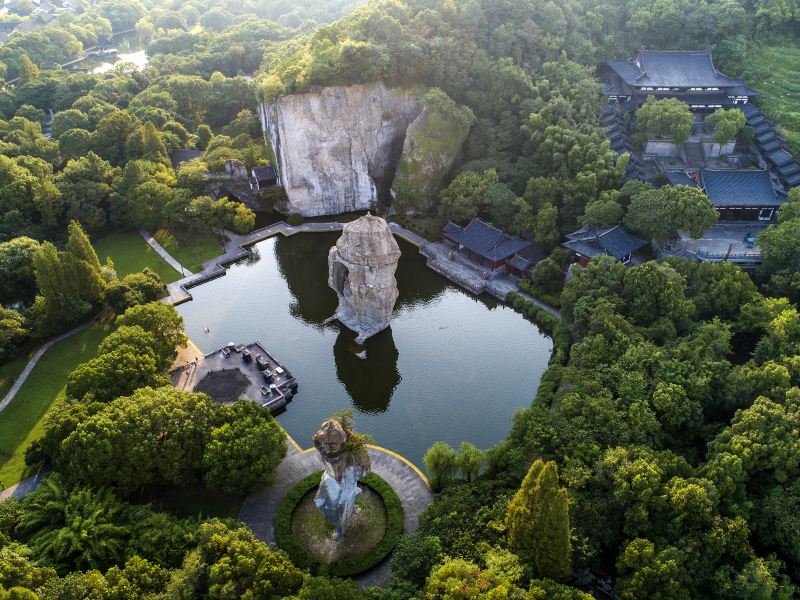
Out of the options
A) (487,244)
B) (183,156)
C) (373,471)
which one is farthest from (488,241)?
(183,156)

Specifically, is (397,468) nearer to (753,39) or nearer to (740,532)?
(740,532)

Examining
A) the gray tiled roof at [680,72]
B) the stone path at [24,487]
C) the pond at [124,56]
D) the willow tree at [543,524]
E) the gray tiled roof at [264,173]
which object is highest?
the gray tiled roof at [680,72]

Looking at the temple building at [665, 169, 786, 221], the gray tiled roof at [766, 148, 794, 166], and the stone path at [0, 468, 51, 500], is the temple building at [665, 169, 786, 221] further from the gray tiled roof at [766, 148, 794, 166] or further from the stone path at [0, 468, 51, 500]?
the stone path at [0, 468, 51, 500]

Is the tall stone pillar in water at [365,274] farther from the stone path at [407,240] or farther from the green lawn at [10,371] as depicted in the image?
the green lawn at [10,371]

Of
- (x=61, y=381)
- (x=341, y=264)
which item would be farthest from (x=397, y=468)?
(x=61, y=381)

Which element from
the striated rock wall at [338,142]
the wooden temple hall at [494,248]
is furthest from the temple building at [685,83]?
the striated rock wall at [338,142]

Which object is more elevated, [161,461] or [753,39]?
[753,39]
